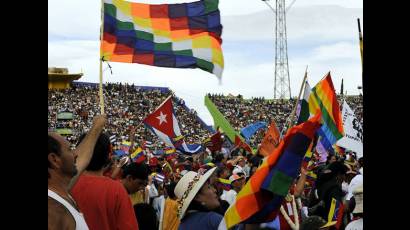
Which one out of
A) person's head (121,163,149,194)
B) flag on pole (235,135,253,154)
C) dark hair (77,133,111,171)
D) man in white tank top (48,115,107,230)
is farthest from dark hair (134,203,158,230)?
flag on pole (235,135,253,154)

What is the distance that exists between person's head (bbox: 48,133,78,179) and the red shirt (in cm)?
76

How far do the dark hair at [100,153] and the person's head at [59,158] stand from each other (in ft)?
3.21

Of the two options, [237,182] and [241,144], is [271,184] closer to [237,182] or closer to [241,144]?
[237,182]

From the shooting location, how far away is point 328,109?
32.3 ft

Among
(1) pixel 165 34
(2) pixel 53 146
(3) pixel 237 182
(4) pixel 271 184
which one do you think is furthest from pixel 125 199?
(1) pixel 165 34

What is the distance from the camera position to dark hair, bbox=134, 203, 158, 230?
534 cm

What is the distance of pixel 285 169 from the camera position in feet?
12.5

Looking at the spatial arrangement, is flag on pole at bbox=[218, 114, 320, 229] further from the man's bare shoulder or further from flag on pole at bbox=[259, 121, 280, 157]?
flag on pole at bbox=[259, 121, 280, 157]

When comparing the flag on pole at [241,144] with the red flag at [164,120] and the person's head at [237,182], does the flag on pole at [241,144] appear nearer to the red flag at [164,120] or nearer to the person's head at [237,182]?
the red flag at [164,120]

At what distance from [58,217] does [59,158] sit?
37cm

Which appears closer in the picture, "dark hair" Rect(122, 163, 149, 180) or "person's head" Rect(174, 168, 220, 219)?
"person's head" Rect(174, 168, 220, 219)
